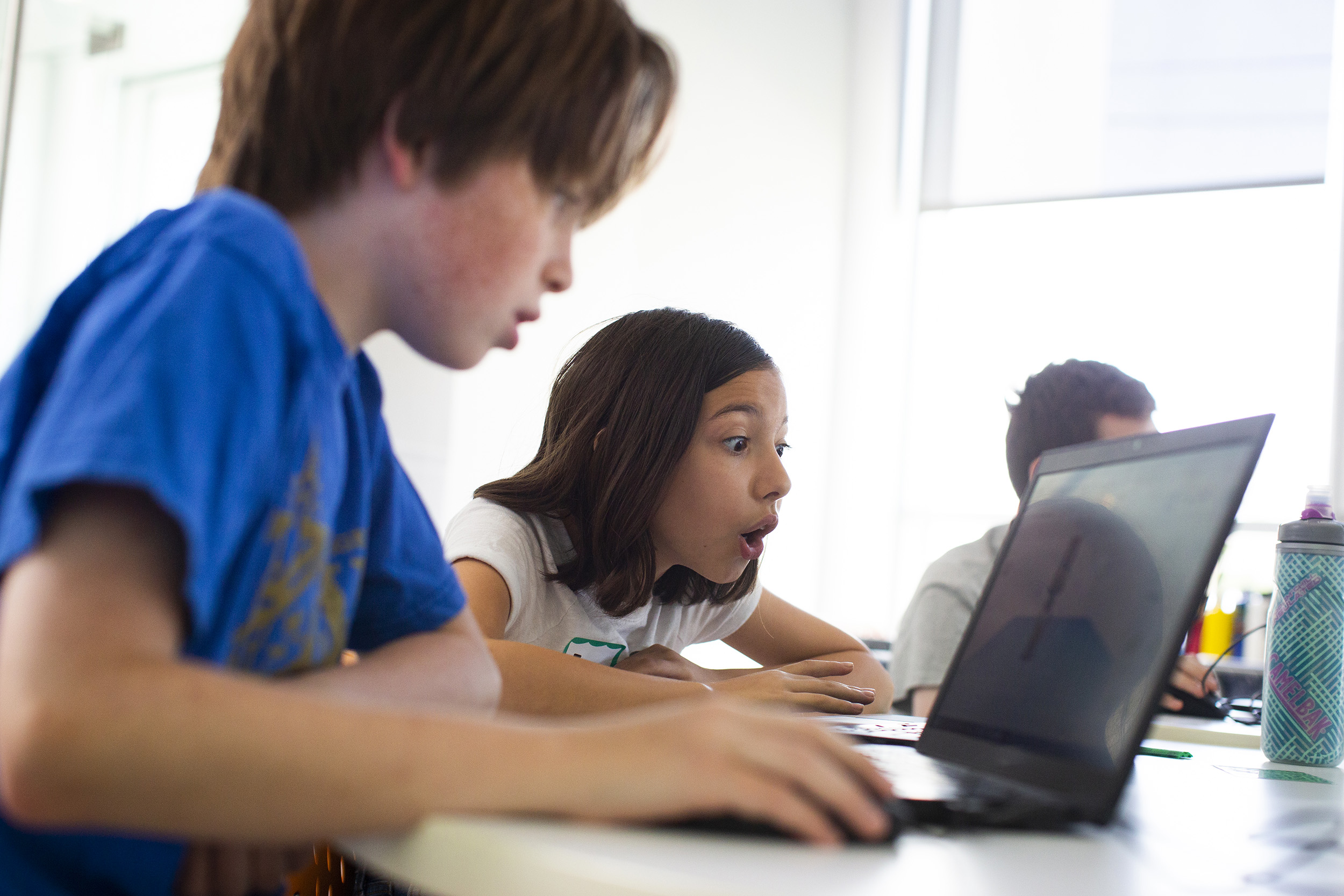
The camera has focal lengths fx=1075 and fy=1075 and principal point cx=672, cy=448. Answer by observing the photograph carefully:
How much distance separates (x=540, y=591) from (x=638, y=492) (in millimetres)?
168

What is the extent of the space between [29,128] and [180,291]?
196 centimetres

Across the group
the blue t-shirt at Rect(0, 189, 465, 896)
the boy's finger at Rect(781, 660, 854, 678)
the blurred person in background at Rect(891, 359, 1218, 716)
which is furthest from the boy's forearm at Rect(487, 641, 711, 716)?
the blurred person in background at Rect(891, 359, 1218, 716)

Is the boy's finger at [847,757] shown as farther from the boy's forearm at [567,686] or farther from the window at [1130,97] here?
the window at [1130,97]

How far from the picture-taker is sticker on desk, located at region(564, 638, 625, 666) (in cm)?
132

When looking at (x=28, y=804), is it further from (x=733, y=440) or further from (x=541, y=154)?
(x=733, y=440)

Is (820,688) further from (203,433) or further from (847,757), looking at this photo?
(203,433)

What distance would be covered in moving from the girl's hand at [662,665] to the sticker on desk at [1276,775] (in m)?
0.51

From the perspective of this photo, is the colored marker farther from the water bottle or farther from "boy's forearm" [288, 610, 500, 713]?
"boy's forearm" [288, 610, 500, 713]

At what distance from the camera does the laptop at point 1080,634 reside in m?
0.57

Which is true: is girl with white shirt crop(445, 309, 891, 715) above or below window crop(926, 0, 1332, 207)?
below

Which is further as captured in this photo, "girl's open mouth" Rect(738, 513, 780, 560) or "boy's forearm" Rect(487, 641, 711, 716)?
"girl's open mouth" Rect(738, 513, 780, 560)

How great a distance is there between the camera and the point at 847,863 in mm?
419

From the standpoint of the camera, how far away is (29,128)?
2039 mm

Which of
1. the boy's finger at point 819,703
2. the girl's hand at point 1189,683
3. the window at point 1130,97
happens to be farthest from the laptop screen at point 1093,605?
the window at point 1130,97
